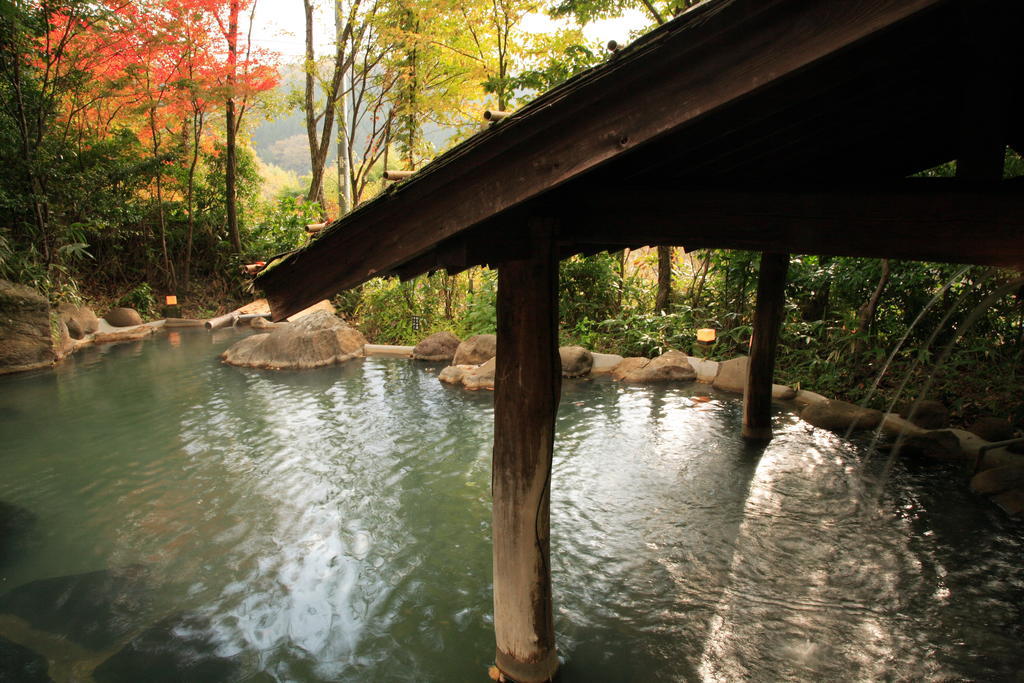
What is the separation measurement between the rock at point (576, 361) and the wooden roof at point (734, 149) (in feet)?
20.7

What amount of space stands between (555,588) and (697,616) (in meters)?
0.86

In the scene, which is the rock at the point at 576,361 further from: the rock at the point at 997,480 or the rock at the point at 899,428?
the rock at the point at 997,480

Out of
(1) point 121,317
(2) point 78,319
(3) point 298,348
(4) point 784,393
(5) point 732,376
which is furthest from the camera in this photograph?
(1) point 121,317

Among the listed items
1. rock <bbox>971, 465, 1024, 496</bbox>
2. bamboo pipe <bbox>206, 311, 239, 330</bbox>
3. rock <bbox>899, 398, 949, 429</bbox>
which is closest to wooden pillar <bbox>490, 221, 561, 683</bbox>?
rock <bbox>971, 465, 1024, 496</bbox>

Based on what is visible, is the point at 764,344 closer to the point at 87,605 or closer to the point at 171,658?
the point at 171,658

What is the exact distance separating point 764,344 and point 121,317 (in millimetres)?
14313

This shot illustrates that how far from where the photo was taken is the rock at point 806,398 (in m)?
7.11

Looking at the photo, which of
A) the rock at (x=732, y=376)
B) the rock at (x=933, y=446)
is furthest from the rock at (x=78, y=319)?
the rock at (x=933, y=446)

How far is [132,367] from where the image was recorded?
409 inches

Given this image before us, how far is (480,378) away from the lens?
8812mm

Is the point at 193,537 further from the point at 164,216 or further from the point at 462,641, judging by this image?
the point at 164,216

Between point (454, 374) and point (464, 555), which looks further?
point (454, 374)

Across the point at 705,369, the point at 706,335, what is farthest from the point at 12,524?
the point at 706,335

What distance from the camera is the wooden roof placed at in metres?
1.50
